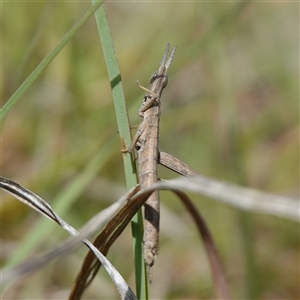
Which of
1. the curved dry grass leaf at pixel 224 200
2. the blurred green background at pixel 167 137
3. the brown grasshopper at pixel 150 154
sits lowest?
the curved dry grass leaf at pixel 224 200

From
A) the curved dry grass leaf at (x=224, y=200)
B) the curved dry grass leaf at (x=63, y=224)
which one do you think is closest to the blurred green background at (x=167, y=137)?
the curved dry grass leaf at (x=63, y=224)

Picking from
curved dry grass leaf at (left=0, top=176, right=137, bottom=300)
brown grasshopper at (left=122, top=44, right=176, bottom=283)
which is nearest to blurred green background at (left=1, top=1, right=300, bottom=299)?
brown grasshopper at (left=122, top=44, right=176, bottom=283)

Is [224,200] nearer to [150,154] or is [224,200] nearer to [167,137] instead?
[150,154]

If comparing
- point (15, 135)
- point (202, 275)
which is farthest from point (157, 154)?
point (15, 135)

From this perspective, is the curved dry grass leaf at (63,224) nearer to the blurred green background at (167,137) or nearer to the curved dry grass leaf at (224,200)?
the curved dry grass leaf at (224,200)

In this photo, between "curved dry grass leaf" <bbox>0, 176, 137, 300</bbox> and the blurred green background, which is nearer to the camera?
"curved dry grass leaf" <bbox>0, 176, 137, 300</bbox>

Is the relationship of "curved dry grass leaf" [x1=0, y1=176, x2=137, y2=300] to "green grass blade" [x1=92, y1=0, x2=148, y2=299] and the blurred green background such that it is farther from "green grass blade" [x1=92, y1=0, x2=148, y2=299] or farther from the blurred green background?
the blurred green background

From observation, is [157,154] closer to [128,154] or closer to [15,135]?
[128,154]
